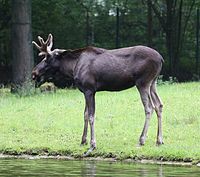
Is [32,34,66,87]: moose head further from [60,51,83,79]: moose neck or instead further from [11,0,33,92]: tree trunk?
[11,0,33,92]: tree trunk

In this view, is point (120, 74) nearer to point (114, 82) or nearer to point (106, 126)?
point (114, 82)

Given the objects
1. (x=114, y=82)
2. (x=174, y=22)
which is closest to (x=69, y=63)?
(x=114, y=82)

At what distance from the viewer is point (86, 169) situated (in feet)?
39.3

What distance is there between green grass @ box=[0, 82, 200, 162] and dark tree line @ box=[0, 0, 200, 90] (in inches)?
377

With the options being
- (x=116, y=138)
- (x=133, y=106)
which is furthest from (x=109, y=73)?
(x=133, y=106)

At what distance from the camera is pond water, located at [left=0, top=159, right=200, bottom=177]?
11406 millimetres

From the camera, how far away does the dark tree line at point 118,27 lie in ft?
103

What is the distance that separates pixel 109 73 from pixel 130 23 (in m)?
19.2

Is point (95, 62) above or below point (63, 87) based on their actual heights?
above

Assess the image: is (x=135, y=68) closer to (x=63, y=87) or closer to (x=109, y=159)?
(x=109, y=159)

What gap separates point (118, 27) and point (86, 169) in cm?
1960

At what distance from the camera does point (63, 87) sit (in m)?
28.8

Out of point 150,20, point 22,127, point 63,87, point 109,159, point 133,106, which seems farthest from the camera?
point 150,20

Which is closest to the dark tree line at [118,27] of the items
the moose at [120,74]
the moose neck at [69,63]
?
the moose neck at [69,63]
